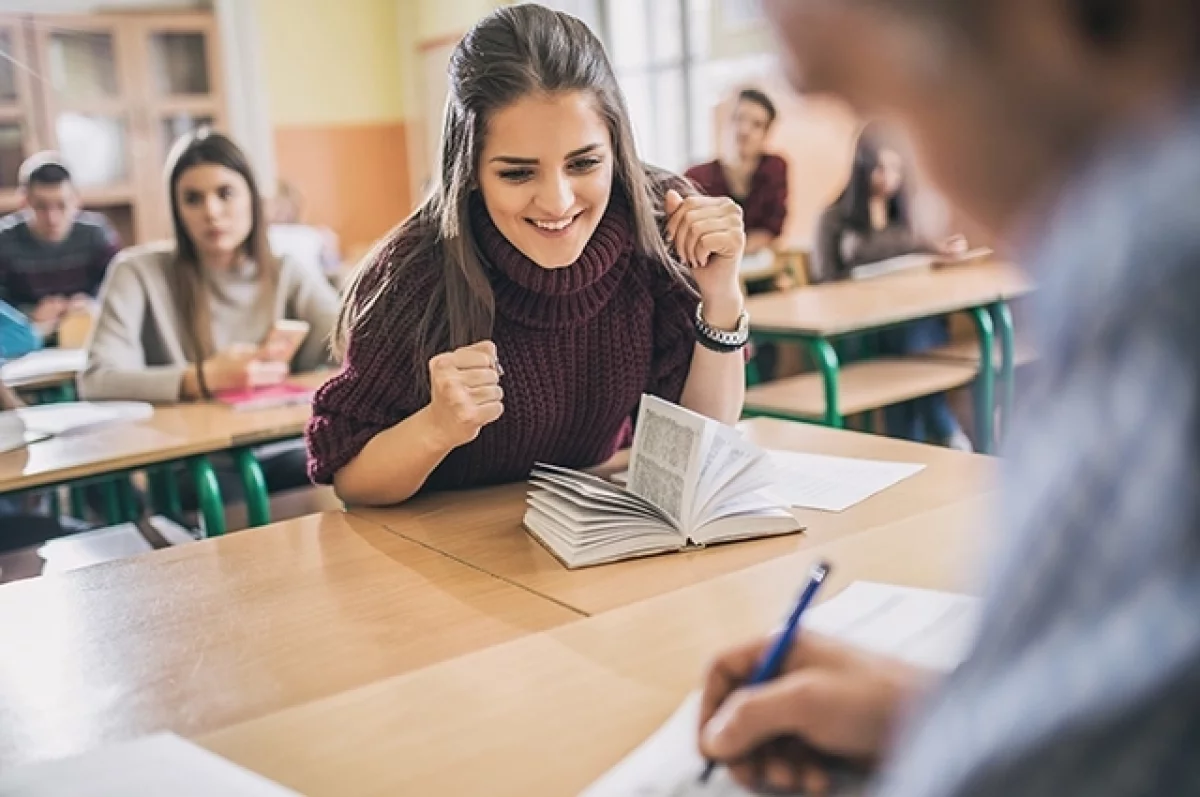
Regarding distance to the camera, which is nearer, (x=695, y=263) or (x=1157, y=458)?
(x=1157, y=458)

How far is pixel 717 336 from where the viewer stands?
1.60 metres

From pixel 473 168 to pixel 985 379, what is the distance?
2355 mm

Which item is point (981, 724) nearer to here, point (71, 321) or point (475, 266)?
point (475, 266)

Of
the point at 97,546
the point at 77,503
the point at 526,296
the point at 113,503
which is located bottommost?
the point at 77,503

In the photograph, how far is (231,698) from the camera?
3.01 feet

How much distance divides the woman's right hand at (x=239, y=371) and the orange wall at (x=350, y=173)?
5001 mm

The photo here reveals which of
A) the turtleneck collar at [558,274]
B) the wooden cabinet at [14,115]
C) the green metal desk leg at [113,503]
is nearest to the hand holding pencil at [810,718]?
the turtleneck collar at [558,274]

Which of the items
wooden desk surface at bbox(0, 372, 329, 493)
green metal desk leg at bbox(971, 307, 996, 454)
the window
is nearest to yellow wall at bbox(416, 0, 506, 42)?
the window

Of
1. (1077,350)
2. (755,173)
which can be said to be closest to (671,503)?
(1077,350)

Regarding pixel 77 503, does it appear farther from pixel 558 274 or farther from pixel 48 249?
pixel 558 274

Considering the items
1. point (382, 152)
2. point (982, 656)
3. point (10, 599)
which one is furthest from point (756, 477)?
point (382, 152)

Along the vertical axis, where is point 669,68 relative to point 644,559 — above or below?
above

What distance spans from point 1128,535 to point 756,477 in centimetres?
98

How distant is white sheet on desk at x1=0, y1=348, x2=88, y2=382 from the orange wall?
3920mm
